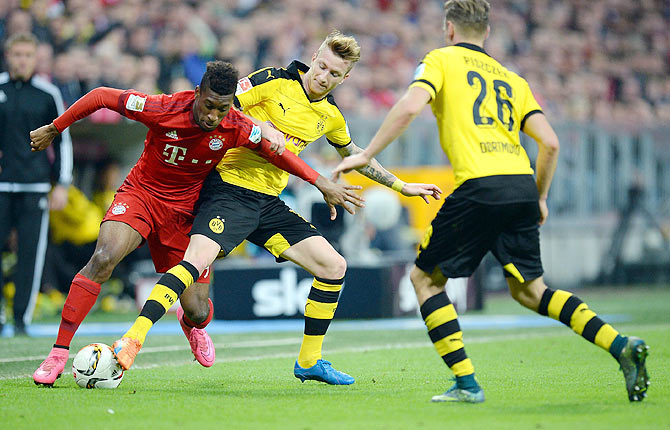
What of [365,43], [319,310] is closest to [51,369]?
[319,310]

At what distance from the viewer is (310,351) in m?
5.93

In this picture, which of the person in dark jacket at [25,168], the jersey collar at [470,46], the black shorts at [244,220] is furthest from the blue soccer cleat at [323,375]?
the person in dark jacket at [25,168]

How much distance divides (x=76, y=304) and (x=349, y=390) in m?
1.74

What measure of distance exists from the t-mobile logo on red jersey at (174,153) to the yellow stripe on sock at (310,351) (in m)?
1.38

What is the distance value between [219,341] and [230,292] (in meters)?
2.29

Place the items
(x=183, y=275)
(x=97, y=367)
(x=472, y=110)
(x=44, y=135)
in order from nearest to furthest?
(x=472, y=110)
(x=97, y=367)
(x=183, y=275)
(x=44, y=135)

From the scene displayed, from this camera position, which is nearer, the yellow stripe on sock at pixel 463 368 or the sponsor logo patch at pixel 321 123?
the yellow stripe on sock at pixel 463 368

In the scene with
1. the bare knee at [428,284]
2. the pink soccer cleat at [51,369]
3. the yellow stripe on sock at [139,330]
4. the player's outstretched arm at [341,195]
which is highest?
the player's outstretched arm at [341,195]

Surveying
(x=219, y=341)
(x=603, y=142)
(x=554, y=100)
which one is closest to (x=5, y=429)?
(x=219, y=341)

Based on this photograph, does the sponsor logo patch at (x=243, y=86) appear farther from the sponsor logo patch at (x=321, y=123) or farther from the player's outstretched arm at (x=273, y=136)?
the sponsor logo patch at (x=321, y=123)

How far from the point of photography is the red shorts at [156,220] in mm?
5852

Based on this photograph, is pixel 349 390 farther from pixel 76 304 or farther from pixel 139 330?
pixel 76 304

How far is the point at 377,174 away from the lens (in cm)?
594

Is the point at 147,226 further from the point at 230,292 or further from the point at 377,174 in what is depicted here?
the point at 230,292
